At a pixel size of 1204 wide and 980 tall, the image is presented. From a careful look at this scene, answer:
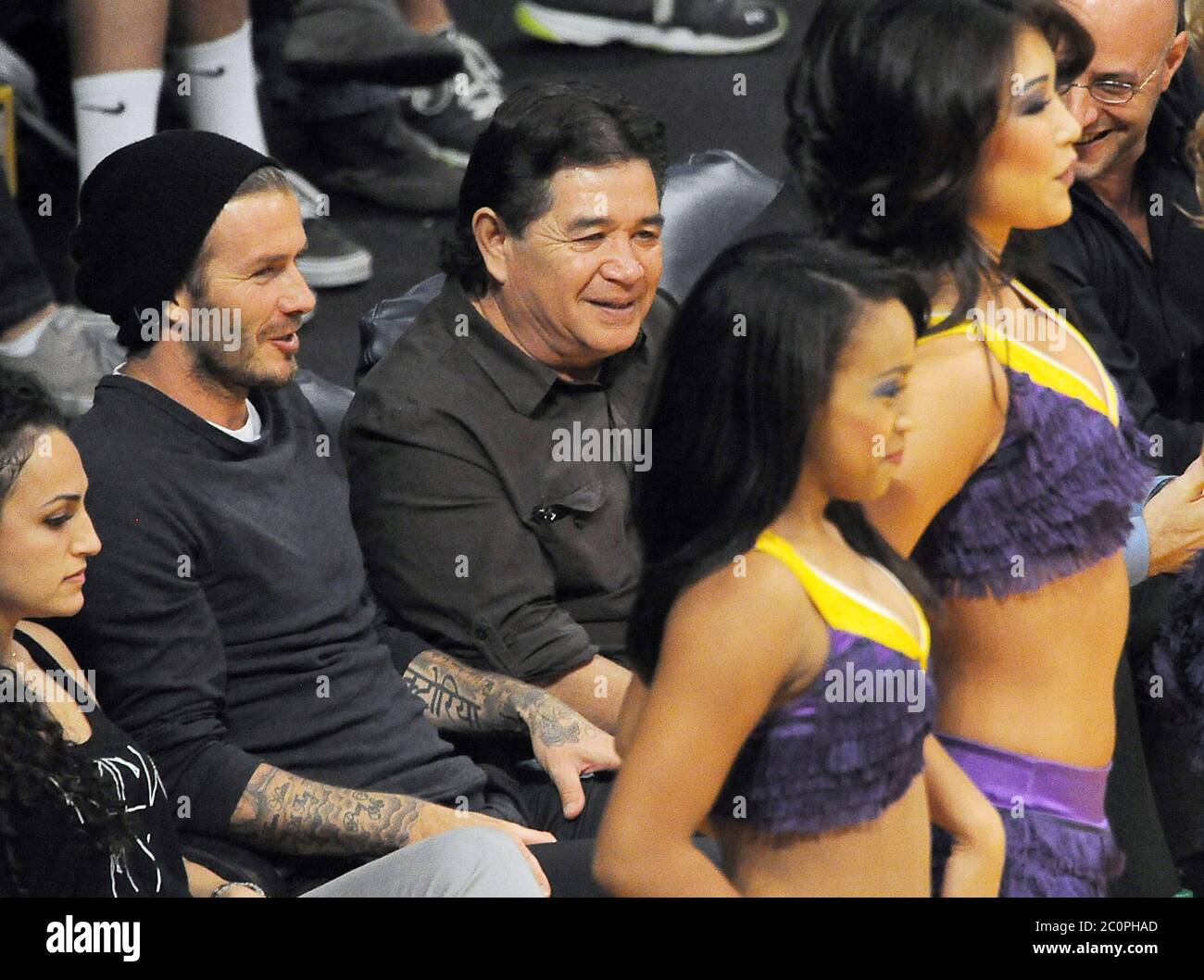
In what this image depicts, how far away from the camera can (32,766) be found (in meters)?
1.39

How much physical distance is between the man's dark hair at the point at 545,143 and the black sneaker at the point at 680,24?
1.19 metres

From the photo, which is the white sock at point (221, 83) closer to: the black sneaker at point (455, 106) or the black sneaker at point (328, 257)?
the black sneaker at point (328, 257)

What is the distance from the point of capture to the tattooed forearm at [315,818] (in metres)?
1.62

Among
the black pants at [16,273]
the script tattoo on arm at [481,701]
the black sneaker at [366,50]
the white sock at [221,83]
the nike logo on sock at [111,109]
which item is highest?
the black sneaker at [366,50]

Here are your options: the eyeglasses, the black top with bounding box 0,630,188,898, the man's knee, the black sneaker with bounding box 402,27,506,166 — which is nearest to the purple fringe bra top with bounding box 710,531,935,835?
the man's knee

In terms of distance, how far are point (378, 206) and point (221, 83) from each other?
0.38m

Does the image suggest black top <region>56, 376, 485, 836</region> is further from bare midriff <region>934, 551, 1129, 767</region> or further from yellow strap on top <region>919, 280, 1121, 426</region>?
yellow strap on top <region>919, 280, 1121, 426</region>

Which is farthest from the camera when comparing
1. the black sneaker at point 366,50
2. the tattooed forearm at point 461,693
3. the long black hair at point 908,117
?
the black sneaker at point 366,50

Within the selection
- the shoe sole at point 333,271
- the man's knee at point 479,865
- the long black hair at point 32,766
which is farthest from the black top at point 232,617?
the shoe sole at point 333,271

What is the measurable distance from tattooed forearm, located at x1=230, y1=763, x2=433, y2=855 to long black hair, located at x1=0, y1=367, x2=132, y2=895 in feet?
0.62

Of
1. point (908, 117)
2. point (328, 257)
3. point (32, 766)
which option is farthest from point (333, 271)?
point (908, 117)

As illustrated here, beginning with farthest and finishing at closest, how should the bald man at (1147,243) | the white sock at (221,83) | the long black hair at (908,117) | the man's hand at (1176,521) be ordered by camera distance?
the white sock at (221,83)
the bald man at (1147,243)
the man's hand at (1176,521)
the long black hair at (908,117)
